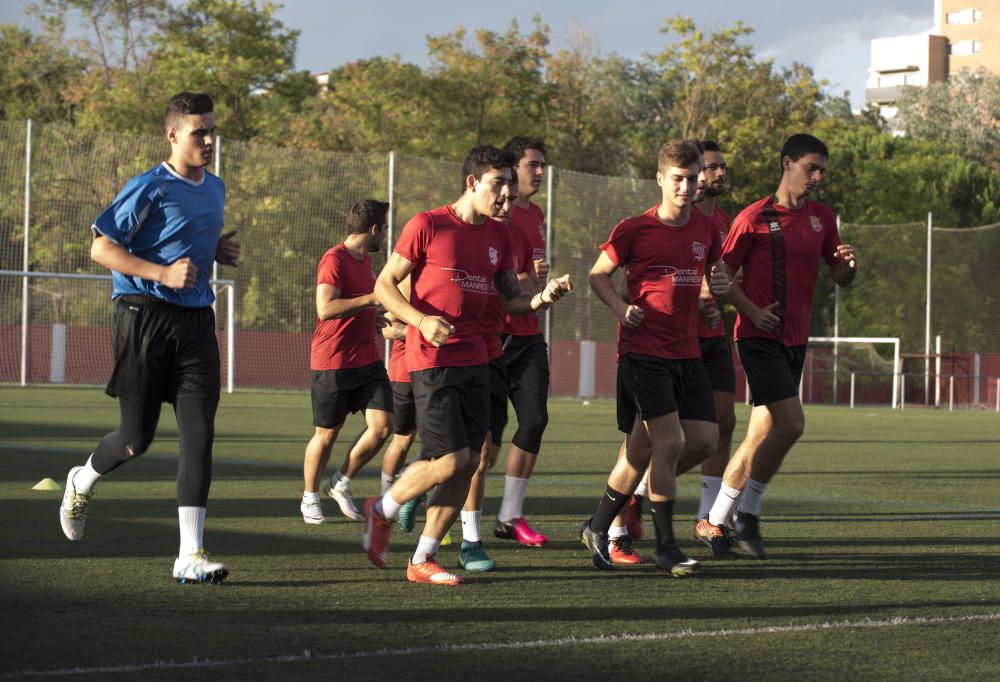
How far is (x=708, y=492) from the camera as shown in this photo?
28.8 feet

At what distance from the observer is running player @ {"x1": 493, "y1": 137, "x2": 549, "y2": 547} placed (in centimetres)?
Result: 845

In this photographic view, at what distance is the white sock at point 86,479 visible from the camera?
282 inches

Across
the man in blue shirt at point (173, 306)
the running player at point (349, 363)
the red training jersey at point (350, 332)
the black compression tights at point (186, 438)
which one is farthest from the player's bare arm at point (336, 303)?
the black compression tights at point (186, 438)

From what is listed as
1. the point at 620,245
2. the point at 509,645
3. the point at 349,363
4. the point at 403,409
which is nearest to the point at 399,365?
the point at 403,409

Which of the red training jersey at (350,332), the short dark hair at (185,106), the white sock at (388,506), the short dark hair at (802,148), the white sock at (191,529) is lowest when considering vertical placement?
the white sock at (191,529)

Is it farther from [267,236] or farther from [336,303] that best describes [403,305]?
[267,236]

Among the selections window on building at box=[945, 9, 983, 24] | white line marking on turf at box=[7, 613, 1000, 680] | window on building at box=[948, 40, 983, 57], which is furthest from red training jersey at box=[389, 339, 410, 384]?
window on building at box=[945, 9, 983, 24]

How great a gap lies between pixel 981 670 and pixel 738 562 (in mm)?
2790

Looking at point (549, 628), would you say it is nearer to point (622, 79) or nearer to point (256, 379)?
point (256, 379)

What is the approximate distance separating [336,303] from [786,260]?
2.68 meters

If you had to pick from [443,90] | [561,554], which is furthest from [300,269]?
[561,554]

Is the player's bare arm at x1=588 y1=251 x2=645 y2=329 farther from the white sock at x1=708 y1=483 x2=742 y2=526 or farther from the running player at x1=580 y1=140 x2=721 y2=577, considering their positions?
the white sock at x1=708 y1=483 x2=742 y2=526

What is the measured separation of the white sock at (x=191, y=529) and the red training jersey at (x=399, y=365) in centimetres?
255

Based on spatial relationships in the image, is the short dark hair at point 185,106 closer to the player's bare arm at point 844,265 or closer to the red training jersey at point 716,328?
the red training jersey at point 716,328
